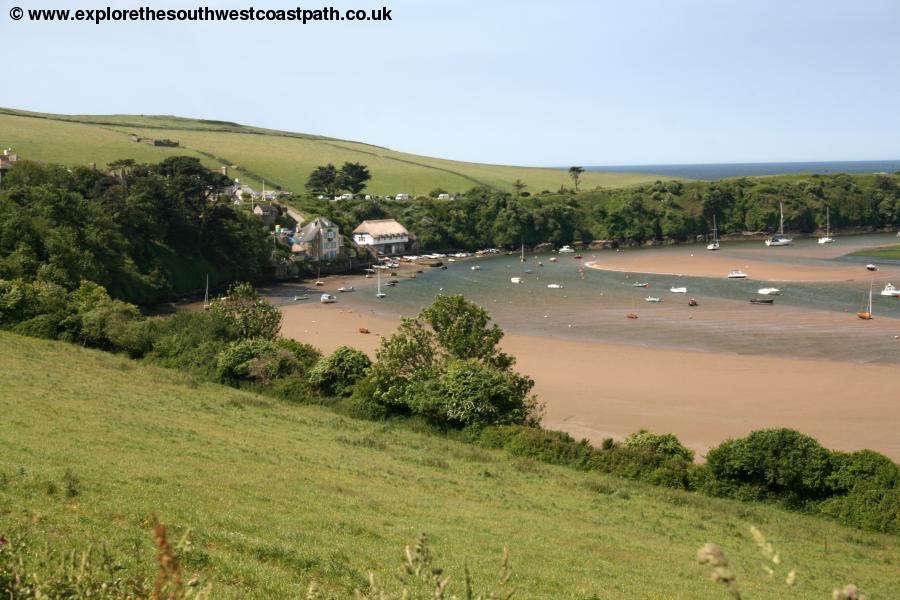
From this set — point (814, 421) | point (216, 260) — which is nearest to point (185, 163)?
point (216, 260)

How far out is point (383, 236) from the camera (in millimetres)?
126500

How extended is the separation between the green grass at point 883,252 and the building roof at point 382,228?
63.4 meters

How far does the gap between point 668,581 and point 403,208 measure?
127m

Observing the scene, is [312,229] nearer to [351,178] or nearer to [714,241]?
[351,178]

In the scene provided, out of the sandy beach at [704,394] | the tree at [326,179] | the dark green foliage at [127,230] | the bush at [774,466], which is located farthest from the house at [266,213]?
the bush at [774,466]

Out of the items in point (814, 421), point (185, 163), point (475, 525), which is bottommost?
point (814, 421)

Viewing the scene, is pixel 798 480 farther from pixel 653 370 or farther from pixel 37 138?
pixel 37 138

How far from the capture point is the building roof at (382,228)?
126m

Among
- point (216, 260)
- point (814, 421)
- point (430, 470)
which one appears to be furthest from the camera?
point (216, 260)

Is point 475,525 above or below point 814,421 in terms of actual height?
above

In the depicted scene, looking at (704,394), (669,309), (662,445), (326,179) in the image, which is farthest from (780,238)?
(662,445)

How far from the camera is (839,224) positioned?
15062cm

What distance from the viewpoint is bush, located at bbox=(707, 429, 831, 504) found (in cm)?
2777

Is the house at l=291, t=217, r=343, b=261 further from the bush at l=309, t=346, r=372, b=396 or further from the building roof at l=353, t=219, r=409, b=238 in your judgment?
the bush at l=309, t=346, r=372, b=396
